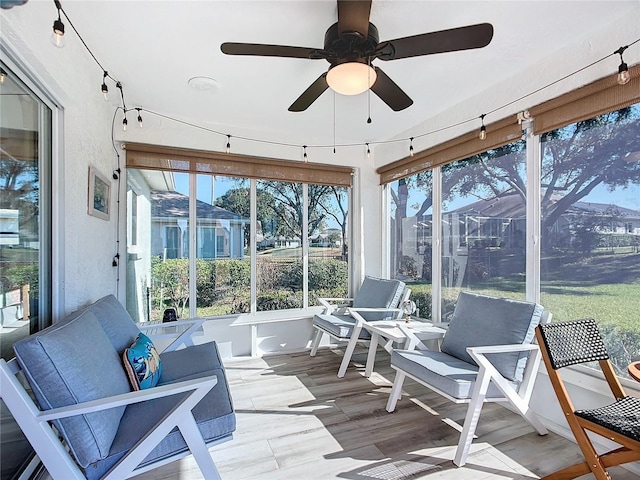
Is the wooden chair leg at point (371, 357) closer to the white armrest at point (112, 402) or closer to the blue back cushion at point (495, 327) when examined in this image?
the blue back cushion at point (495, 327)

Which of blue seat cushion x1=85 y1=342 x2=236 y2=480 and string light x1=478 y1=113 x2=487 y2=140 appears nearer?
blue seat cushion x1=85 y1=342 x2=236 y2=480

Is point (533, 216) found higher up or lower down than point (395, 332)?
higher up

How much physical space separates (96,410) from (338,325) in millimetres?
2275

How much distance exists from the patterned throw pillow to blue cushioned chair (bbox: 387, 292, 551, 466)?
5.19 ft

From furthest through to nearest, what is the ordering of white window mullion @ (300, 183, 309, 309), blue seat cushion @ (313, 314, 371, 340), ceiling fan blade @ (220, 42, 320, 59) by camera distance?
white window mullion @ (300, 183, 309, 309)
blue seat cushion @ (313, 314, 371, 340)
ceiling fan blade @ (220, 42, 320, 59)

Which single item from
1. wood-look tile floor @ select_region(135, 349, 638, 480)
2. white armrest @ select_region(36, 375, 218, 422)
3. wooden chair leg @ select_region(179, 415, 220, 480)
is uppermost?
white armrest @ select_region(36, 375, 218, 422)

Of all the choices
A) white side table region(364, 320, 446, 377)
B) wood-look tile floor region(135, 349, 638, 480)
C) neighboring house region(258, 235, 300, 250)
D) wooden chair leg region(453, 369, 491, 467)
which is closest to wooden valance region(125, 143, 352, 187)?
neighboring house region(258, 235, 300, 250)

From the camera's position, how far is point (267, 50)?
169 cm

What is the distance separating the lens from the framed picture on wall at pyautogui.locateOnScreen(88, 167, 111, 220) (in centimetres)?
232

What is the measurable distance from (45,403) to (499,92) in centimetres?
330

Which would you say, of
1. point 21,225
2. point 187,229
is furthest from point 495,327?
point 187,229

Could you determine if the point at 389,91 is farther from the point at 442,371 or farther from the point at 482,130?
the point at 442,371

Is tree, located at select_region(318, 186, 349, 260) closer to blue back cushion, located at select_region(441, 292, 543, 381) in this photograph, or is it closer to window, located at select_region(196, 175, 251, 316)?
window, located at select_region(196, 175, 251, 316)

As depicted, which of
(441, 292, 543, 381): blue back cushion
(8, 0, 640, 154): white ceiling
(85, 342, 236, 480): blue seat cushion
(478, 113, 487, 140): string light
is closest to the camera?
(85, 342, 236, 480): blue seat cushion
